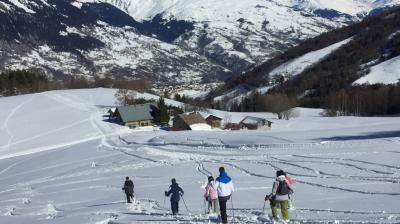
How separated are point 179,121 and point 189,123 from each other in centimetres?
234

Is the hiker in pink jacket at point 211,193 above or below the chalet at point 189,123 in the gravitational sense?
below

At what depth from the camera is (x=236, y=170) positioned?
44.5 meters

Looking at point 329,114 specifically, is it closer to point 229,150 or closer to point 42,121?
point 42,121

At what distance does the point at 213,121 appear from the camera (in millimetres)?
112125

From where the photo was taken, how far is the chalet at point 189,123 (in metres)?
104

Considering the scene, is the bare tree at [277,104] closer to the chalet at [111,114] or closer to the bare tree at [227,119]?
the bare tree at [227,119]

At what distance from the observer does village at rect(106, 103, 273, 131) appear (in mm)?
104938

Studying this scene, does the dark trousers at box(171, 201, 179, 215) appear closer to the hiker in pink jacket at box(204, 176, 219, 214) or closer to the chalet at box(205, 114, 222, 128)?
the hiker in pink jacket at box(204, 176, 219, 214)

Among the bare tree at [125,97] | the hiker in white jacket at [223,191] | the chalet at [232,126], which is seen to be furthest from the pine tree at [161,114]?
the hiker in white jacket at [223,191]

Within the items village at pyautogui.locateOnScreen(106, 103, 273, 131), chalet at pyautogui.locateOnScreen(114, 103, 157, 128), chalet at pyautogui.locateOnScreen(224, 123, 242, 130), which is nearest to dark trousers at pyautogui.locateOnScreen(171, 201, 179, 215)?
village at pyautogui.locateOnScreen(106, 103, 273, 131)

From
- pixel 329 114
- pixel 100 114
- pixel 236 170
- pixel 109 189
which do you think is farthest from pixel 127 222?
pixel 329 114

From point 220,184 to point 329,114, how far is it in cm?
11820

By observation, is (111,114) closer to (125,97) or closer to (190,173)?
(125,97)

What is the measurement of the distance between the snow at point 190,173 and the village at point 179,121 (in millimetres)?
12393
